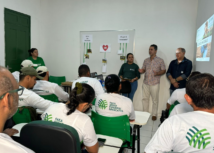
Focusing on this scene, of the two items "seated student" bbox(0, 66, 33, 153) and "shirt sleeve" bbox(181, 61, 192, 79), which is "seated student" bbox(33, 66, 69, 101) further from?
"shirt sleeve" bbox(181, 61, 192, 79)

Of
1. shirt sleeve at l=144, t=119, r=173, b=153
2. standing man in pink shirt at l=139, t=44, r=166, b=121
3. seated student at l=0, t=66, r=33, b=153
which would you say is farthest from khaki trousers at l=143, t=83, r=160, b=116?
seated student at l=0, t=66, r=33, b=153

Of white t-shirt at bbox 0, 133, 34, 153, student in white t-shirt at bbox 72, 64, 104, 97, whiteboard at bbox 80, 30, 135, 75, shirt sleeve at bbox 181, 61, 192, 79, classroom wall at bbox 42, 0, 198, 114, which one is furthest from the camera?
whiteboard at bbox 80, 30, 135, 75

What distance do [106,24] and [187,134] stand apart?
4308 mm

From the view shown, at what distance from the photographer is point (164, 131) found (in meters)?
1.04

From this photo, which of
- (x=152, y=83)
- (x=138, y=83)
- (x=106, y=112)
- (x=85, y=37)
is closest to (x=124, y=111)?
(x=106, y=112)

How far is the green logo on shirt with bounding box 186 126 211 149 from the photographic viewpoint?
37.8 inches

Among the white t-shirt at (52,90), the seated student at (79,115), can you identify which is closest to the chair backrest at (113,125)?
the seated student at (79,115)

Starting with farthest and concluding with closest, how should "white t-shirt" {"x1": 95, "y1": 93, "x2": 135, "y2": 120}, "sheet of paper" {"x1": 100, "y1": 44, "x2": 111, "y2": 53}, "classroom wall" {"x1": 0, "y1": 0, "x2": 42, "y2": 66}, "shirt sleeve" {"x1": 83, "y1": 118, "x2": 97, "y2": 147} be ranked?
"sheet of paper" {"x1": 100, "y1": 44, "x2": 111, "y2": 53} < "classroom wall" {"x1": 0, "y1": 0, "x2": 42, "y2": 66} < "white t-shirt" {"x1": 95, "y1": 93, "x2": 135, "y2": 120} < "shirt sleeve" {"x1": 83, "y1": 118, "x2": 97, "y2": 147}

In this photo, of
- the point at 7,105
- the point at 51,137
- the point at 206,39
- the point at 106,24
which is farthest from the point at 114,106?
the point at 106,24

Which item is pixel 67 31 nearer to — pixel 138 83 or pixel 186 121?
pixel 138 83

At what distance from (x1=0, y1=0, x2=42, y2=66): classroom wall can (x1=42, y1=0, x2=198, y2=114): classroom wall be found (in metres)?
0.27

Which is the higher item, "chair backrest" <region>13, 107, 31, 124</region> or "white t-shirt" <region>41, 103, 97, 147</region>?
"white t-shirt" <region>41, 103, 97, 147</region>

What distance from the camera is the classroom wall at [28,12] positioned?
13.7ft

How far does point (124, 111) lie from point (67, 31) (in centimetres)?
401
